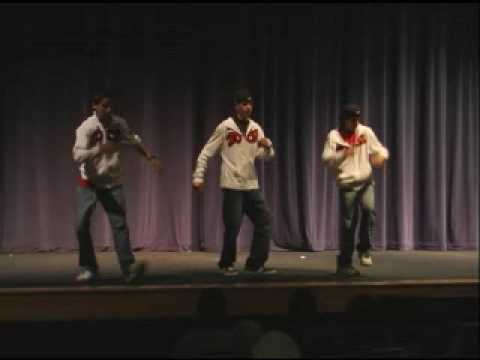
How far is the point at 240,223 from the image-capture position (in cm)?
468

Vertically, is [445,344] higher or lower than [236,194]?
lower

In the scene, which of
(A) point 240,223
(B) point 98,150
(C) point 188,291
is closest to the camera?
(C) point 188,291

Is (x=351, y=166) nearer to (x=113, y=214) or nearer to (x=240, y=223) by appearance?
(x=240, y=223)

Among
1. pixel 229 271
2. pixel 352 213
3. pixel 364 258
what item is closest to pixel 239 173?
pixel 229 271

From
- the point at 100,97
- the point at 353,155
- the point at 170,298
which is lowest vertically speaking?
the point at 170,298

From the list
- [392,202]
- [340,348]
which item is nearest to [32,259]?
[392,202]

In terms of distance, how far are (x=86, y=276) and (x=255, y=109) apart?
225 cm

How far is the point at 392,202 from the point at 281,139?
1.07 metres

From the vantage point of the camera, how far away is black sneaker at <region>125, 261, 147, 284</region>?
4266mm

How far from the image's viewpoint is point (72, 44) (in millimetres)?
5926

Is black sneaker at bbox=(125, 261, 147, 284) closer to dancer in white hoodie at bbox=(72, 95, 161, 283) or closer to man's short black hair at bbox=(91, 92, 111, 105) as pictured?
dancer in white hoodie at bbox=(72, 95, 161, 283)

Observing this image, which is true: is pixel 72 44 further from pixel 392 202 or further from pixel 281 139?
pixel 392 202

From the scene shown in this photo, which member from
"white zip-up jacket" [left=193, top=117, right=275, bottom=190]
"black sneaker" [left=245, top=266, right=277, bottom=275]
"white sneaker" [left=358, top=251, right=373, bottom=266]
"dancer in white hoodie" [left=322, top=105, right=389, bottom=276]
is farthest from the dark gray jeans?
"white zip-up jacket" [left=193, top=117, right=275, bottom=190]

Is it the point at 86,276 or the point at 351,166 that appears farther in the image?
the point at 351,166
